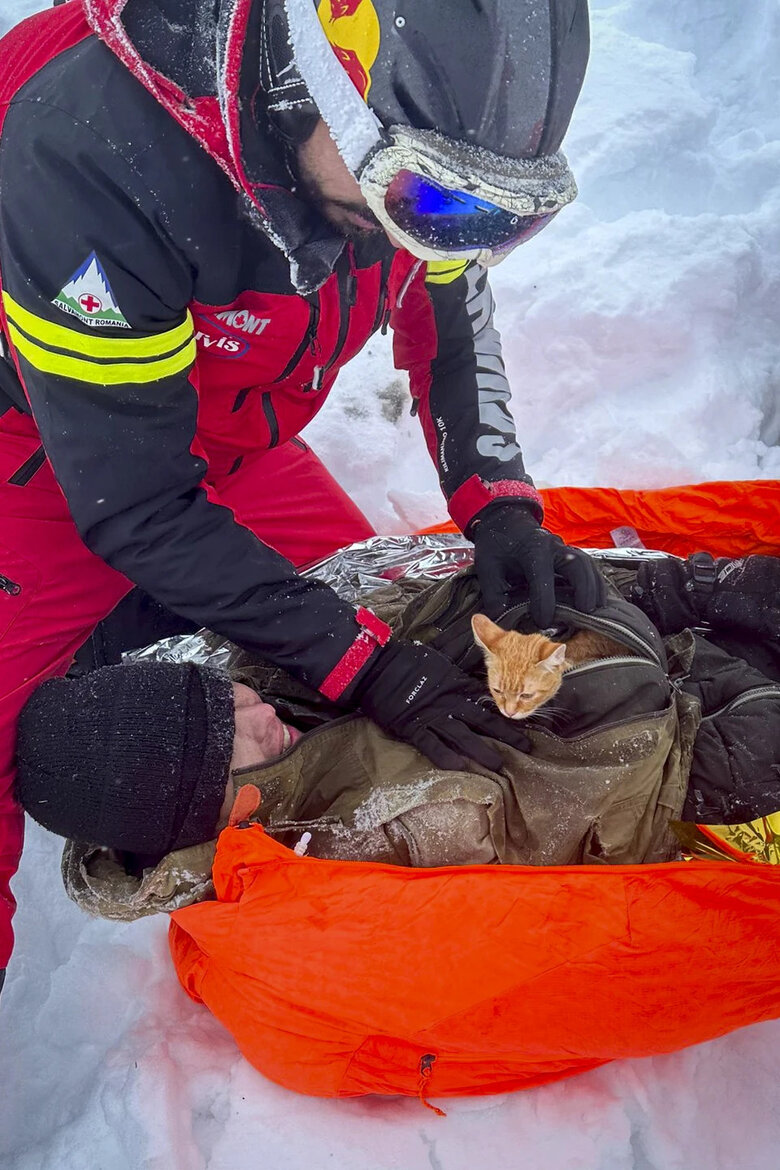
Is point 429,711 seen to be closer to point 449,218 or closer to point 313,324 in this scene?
point 313,324

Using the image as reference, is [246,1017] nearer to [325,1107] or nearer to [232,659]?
[325,1107]

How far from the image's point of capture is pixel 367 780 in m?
1.59

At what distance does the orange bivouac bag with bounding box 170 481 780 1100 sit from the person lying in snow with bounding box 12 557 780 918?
4.0 inches

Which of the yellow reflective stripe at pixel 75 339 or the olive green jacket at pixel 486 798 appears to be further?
the olive green jacket at pixel 486 798

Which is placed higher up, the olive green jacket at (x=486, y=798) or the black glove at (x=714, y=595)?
the olive green jacket at (x=486, y=798)

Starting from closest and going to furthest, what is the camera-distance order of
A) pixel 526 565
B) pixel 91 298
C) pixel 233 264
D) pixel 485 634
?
1. pixel 91 298
2. pixel 233 264
3. pixel 485 634
4. pixel 526 565

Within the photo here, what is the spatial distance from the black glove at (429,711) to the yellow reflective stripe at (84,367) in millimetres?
675

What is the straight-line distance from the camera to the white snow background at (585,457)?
5.84 feet

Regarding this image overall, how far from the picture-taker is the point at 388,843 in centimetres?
154

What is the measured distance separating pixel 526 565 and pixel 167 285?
93 centimetres

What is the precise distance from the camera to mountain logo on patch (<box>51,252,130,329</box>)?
1.29 m

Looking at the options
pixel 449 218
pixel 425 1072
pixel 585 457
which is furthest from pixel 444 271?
pixel 425 1072

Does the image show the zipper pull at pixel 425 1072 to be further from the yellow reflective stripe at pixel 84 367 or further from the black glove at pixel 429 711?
the yellow reflective stripe at pixel 84 367

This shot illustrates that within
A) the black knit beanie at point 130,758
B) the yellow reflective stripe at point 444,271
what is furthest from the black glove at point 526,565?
the black knit beanie at point 130,758
